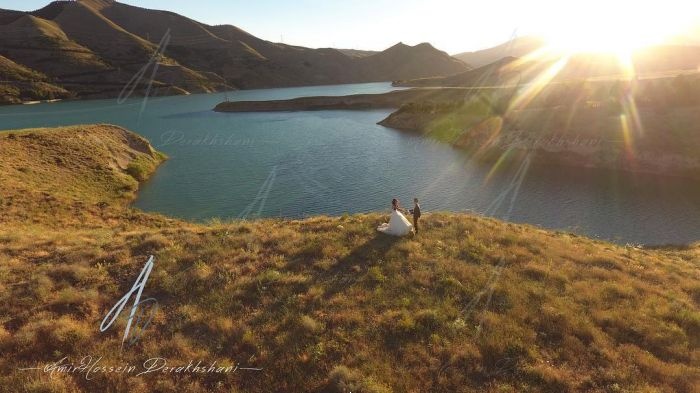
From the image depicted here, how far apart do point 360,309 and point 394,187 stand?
37054mm

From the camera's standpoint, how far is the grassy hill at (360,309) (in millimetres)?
12352

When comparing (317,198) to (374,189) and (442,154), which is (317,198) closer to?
(374,189)

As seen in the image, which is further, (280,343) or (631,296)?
(631,296)

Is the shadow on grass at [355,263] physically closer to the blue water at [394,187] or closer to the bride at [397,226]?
the bride at [397,226]

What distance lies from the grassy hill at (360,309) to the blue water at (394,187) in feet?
49.2

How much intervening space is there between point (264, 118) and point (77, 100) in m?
124

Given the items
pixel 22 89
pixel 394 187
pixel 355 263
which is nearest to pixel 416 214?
pixel 355 263

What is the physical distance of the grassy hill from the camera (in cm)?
1235

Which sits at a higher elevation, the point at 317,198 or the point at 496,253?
the point at 496,253

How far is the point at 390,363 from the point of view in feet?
42.2

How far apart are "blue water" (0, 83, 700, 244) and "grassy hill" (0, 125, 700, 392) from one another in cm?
1499

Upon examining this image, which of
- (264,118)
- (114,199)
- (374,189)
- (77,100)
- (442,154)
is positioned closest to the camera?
(114,199)

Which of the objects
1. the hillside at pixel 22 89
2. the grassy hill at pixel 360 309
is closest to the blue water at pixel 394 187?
the grassy hill at pixel 360 309

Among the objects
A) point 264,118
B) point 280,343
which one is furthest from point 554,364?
point 264,118
